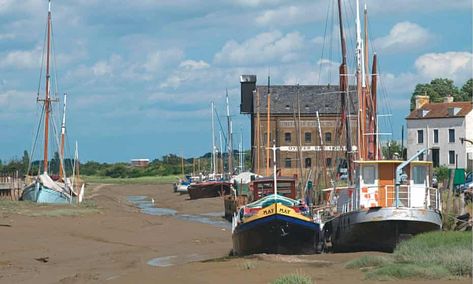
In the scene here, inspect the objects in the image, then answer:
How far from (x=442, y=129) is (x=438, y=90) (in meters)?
29.0

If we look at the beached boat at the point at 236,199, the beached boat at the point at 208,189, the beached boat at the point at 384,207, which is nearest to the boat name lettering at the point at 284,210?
the beached boat at the point at 384,207

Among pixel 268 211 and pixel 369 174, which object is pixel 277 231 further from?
pixel 369 174

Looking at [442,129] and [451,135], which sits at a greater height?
[442,129]

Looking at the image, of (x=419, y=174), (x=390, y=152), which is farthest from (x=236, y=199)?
(x=419, y=174)

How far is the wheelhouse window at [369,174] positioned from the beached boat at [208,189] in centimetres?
4921

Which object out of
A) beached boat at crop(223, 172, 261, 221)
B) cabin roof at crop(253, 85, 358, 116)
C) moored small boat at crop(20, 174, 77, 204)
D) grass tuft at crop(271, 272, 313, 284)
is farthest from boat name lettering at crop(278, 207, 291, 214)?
cabin roof at crop(253, 85, 358, 116)

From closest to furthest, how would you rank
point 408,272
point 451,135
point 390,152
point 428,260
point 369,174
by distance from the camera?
point 408,272
point 428,260
point 369,174
point 390,152
point 451,135

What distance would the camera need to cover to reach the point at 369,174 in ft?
99.1

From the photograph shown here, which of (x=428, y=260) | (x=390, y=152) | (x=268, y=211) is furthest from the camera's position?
(x=390, y=152)

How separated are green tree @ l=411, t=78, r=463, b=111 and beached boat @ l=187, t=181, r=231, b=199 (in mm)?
36694

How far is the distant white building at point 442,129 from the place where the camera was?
83.7 m

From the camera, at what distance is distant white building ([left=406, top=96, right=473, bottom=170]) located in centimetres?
8369

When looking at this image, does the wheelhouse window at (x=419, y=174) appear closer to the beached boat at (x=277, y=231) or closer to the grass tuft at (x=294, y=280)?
the beached boat at (x=277, y=231)

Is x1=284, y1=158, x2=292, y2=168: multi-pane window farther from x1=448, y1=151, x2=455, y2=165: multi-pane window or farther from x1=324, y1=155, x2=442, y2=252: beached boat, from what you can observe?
x1=324, y1=155, x2=442, y2=252: beached boat
